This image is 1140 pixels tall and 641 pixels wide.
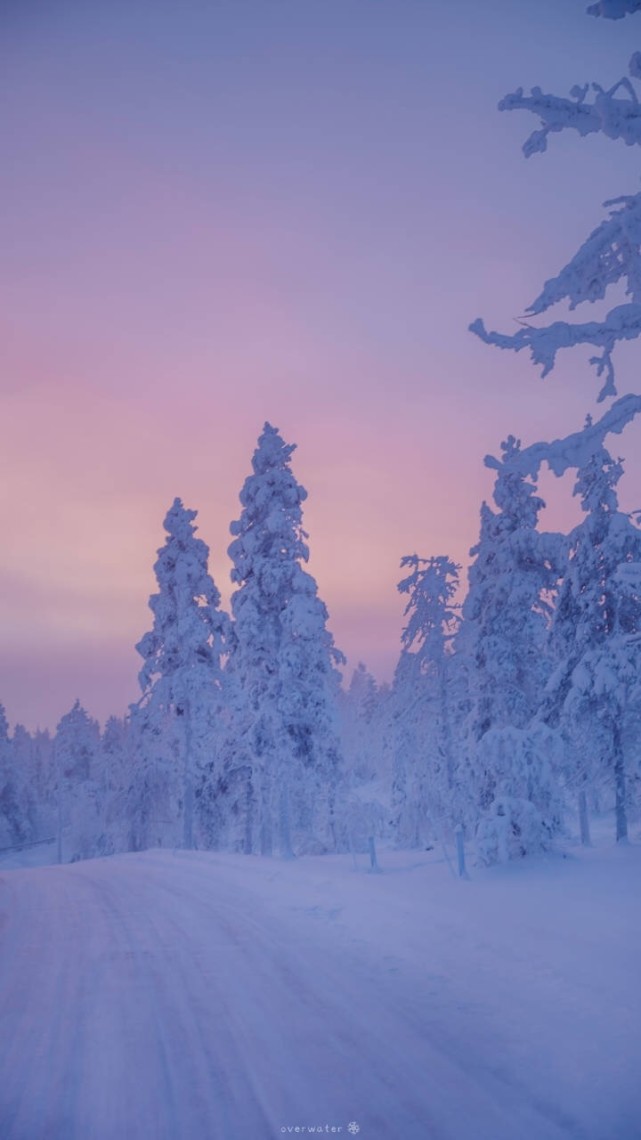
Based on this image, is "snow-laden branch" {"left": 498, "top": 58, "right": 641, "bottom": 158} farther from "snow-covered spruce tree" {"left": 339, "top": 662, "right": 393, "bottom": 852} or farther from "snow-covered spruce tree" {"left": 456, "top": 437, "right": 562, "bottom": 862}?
"snow-covered spruce tree" {"left": 339, "top": 662, "right": 393, "bottom": 852}

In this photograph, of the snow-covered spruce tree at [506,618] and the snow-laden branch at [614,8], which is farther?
the snow-covered spruce tree at [506,618]

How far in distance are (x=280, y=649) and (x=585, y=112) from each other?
769 inches

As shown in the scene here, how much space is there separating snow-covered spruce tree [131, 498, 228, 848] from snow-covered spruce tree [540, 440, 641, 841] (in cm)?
1549

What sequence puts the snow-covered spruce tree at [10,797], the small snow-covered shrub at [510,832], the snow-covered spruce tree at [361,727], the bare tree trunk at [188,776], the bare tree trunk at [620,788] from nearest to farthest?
1. the small snow-covered shrub at [510,832]
2. the bare tree trunk at [620,788]
3. the bare tree trunk at [188,776]
4. the snow-covered spruce tree at [10,797]
5. the snow-covered spruce tree at [361,727]

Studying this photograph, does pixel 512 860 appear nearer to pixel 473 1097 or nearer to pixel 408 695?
pixel 473 1097

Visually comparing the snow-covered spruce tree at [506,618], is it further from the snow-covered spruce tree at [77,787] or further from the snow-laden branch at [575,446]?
the snow-covered spruce tree at [77,787]

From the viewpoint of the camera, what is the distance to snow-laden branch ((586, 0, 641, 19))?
5668 mm

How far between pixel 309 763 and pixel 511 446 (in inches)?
551

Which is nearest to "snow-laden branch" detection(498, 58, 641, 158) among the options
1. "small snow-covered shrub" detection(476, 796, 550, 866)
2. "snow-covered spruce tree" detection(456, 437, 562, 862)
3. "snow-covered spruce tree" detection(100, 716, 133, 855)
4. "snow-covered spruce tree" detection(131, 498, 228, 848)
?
"small snow-covered shrub" detection(476, 796, 550, 866)

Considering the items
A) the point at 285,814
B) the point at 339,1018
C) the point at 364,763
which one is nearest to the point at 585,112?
the point at 339,1018

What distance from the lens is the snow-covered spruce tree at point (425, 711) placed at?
27.8m

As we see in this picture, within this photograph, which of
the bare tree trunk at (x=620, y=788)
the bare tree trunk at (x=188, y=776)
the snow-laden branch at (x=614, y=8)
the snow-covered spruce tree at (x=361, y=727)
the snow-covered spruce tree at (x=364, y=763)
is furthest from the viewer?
the snow-covered spruce tree at (x=361, y=727)

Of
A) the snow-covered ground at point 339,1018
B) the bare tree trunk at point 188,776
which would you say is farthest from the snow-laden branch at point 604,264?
the bare tree trunk at point 188,776

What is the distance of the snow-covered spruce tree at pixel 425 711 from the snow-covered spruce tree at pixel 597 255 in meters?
21.1
